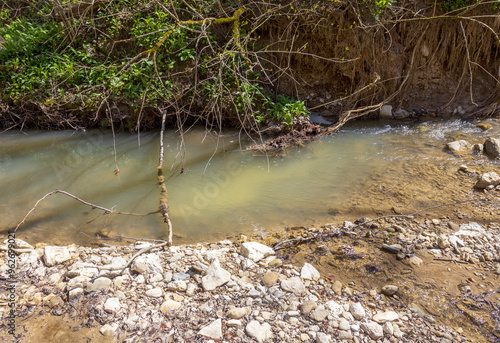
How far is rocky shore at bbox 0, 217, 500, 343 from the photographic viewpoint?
1.85m

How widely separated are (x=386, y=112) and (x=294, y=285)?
4.90 meters

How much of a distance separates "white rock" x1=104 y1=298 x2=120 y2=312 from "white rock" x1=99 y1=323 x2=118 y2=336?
11cm

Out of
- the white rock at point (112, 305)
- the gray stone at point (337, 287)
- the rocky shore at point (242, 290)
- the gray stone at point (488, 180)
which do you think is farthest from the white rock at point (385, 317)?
the gray stone at point (488, 180)

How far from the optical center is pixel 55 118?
581cm

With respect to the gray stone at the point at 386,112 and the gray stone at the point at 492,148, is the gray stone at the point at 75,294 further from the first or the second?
the gray stone at the point at 386,112

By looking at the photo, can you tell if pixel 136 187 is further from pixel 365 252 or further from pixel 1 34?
pixel 1 34

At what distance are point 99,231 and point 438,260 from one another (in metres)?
3.24

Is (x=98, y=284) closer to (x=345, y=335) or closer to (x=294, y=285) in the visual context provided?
(x=294, y=285)

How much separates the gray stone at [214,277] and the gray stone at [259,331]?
40 cm

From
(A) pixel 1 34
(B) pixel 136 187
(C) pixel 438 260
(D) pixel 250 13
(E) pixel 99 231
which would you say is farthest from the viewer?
(A) pixel 1 34

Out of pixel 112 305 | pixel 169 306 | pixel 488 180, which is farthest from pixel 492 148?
pixel 112 305

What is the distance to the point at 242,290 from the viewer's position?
7.07 ft

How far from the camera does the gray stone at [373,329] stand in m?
1.79

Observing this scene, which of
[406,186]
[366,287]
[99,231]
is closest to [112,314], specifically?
[99,231]
